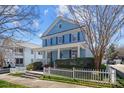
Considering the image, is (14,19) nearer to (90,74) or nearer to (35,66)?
(90,74)

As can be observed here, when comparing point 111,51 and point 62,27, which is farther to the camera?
point 111,51

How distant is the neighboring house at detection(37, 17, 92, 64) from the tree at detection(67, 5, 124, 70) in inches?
147

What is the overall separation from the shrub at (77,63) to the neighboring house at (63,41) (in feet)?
3.07

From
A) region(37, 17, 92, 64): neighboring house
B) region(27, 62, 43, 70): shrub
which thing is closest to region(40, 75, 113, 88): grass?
region(37, 17, 92, 64): neighboring house

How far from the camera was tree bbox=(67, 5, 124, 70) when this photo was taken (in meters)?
13.8

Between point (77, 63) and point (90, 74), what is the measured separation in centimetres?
451

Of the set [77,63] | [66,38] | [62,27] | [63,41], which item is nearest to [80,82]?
[77,63]

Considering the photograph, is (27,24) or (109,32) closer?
(27,24)

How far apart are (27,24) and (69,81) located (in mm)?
4186

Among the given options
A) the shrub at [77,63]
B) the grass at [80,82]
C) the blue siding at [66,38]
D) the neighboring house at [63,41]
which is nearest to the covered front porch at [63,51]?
the neighboring house at [63,41]

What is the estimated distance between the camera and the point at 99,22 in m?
14.0
